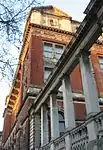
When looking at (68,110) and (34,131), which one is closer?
(68,110)

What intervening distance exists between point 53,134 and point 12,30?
A: 8.71 metres

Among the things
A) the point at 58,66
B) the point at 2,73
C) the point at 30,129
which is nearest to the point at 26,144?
the point at 30,129

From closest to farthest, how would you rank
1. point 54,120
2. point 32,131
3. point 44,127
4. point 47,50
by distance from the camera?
point 54,120
point 44,127
point 32,131
point 47,50

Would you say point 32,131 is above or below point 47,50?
below

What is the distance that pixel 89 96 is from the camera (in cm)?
1121

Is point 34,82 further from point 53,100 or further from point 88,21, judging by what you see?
point 88,21

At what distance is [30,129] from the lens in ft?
67.8

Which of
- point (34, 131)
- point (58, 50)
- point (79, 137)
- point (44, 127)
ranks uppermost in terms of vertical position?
point (58, 50)

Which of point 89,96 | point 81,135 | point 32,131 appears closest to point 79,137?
point 81,135

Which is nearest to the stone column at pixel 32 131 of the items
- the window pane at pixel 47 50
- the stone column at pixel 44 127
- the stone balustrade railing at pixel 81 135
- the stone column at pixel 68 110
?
the stone column at pixel 44 127

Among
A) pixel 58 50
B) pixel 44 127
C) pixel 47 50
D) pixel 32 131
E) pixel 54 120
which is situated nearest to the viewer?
pixel 54 120

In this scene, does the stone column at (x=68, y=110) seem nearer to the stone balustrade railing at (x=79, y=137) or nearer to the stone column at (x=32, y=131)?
the stone balustrade railing at (x=79, y=137)

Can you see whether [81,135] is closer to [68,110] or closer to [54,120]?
[68,110]

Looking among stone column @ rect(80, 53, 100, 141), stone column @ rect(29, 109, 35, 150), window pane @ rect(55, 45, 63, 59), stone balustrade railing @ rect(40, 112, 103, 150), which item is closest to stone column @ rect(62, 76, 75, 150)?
stone balustrade railing @ rect(40, 112, 103, 150)
